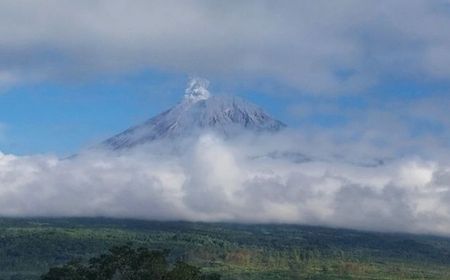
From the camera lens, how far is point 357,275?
152 metres

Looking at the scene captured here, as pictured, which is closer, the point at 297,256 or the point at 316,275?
the point at 316,275

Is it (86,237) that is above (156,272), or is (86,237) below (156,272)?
above

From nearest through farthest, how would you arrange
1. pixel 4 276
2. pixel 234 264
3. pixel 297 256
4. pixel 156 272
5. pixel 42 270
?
pixel 156 272 → pixel 4 276 → pixel 42 270 → pixel 234 264 → pixel 297 256

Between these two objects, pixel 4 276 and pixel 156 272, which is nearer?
pixel 156 272

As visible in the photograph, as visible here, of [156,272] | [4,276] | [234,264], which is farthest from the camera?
[234,264]

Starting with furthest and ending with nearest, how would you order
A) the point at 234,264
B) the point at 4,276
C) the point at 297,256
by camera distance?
the point at 297,256 < the point at 234,264 < the point at 4,276

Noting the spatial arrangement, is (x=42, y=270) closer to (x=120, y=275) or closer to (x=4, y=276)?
(x=4, y=276)

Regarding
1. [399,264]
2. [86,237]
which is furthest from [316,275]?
[86,237]

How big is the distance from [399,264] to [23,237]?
295ft

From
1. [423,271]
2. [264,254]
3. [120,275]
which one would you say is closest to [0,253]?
[264,254]

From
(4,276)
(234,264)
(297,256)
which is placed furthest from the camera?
(297,256)

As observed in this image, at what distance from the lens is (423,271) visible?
178125 millimetres

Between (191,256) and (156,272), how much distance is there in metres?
117

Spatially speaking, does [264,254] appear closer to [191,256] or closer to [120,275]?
[191,256]
